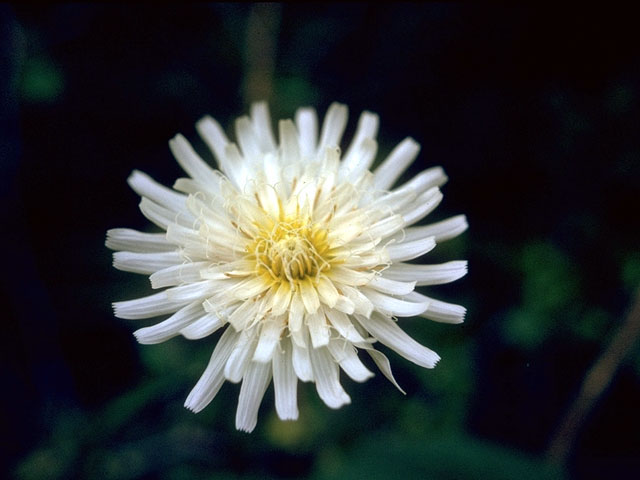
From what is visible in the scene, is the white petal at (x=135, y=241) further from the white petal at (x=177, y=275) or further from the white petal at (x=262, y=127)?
the white petal at (x=262, y=127)

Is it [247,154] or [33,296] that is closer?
[247,154]

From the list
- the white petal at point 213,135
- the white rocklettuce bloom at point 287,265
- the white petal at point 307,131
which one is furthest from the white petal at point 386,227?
the white petal at point 213,135

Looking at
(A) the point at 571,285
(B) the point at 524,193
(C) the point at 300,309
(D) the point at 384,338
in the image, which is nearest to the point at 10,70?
(C) the point at 300,309

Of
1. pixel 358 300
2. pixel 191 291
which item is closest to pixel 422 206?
pixel 358 300

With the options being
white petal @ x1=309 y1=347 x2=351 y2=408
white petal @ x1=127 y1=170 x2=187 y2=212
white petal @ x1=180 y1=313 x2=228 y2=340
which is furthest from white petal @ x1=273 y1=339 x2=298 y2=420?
white petal @ x1=127 y1=170 x2=187 y2=212

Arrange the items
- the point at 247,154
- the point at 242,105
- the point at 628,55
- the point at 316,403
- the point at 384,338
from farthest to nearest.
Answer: the point at 242,105, the point at 628,55, the point at 316,403, the point at 247,154, the point at 384,338

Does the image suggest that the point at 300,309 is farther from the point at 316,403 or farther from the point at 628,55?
the point at 628,55
